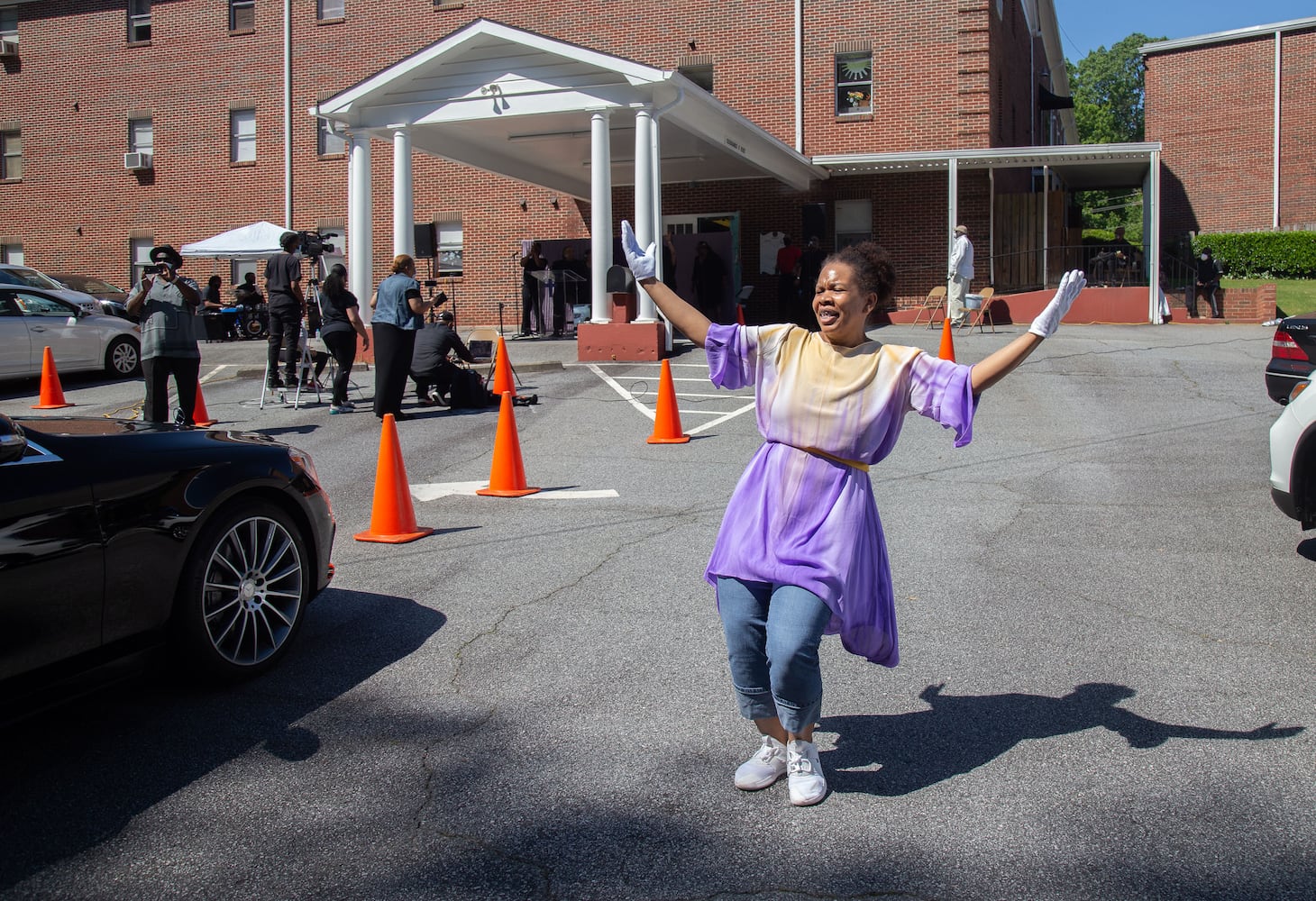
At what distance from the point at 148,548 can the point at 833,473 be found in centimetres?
253

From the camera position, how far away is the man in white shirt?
66.7ft

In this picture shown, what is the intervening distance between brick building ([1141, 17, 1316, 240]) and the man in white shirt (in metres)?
22.3

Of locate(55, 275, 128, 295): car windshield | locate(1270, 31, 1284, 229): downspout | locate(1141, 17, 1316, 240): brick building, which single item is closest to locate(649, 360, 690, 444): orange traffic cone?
locate(55, 275, 128, 295): car windshield

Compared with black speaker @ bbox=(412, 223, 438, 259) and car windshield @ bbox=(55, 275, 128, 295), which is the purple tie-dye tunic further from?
car windshield @ bbox=(55, 275, 128, 295)

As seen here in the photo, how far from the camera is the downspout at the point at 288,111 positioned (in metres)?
28.8

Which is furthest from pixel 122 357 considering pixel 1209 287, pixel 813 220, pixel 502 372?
pixel 1209 287

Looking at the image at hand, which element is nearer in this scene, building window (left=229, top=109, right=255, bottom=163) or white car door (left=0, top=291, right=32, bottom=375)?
white car door (left=0, top=291, right=32, bottom=375)

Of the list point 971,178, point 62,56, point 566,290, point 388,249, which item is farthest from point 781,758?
point 62,56

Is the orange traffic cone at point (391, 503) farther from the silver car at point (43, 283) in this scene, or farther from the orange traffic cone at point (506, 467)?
the silver car at point (43, 283)

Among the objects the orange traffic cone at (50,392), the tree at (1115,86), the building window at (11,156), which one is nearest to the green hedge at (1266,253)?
the orange traffic cone at (50,392)

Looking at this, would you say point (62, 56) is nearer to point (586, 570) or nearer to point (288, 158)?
point (288, 158)

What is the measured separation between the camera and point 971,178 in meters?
24.5

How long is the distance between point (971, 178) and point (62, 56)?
79.7 feet

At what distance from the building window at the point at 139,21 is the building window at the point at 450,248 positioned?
10.1m
